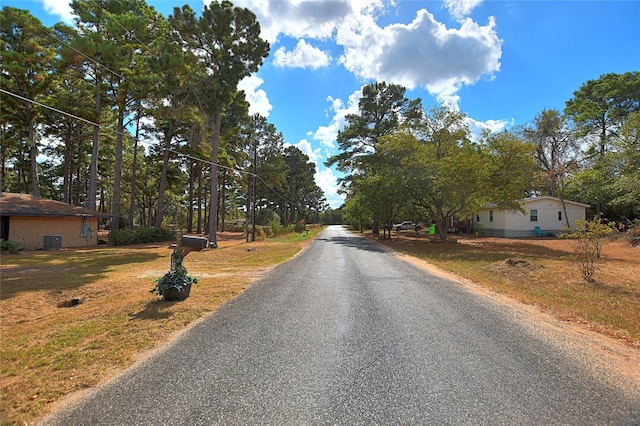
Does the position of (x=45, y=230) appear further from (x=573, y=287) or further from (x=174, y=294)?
(x=573, y=287)

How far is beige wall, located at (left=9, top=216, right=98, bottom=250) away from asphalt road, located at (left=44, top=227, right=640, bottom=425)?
751 inches

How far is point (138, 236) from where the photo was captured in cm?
2252

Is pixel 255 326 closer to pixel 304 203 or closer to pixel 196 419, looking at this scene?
pixel 196 419

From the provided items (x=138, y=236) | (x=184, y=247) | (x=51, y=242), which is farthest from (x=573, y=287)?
(x=138, y=236)

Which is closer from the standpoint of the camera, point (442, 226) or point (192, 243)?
point (192, 243)

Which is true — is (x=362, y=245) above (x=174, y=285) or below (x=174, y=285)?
below

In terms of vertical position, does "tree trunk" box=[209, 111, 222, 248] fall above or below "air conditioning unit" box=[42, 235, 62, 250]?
above

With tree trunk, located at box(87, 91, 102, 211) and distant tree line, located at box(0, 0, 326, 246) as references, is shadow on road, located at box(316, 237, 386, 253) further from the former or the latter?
tree trunk, located at box(87, 91, 102, 211)

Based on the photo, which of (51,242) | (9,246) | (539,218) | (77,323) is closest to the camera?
(77,323)

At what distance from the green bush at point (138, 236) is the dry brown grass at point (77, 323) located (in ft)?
35.7

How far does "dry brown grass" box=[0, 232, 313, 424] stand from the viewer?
3.14 m

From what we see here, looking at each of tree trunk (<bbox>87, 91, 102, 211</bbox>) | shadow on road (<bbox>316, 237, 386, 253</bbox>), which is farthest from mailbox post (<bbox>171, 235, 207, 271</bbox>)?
tree trunk (<bbox>87, 91, 102, 211</bbox>)

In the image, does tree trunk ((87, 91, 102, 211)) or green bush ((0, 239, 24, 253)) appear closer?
green bush ((0, 239, 24, 253))

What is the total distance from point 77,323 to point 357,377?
469cm
